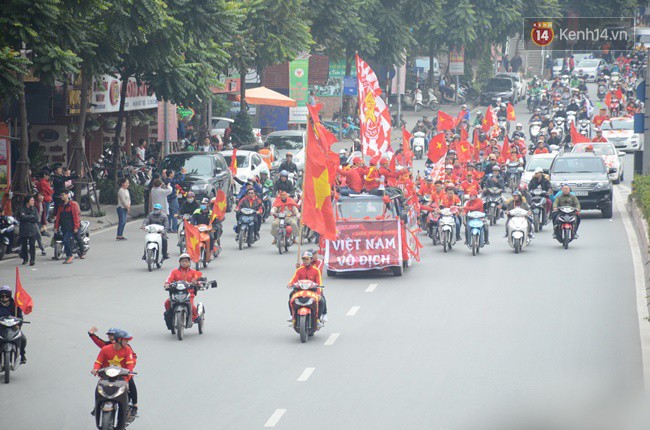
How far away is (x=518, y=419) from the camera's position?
4809 mm

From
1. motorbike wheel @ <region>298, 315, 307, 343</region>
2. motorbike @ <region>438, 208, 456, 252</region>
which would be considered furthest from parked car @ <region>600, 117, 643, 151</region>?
motorbike wheel @ <region>298, 315, 307, 343</region>

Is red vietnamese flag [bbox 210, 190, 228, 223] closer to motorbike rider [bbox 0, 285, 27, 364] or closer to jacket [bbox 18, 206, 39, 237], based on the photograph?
jacket [bbox 18, 206, 39, 237]

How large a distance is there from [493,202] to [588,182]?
271cm

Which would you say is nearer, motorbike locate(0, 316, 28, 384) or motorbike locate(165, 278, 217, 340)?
motorbike locate(0, 316, 28, 384)

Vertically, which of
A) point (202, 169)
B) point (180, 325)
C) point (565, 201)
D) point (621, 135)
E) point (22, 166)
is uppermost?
point (621, 135)

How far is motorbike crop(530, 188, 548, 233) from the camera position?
100 feet

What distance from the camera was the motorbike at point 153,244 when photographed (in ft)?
80.3

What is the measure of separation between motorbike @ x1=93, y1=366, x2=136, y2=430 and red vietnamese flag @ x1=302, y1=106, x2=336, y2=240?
7.51m

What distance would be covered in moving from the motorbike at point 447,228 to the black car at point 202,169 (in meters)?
8.42

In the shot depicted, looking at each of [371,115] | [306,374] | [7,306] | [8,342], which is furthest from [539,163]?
[8,342]

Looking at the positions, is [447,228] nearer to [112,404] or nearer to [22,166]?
[22,166]

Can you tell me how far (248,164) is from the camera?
39.5 meters

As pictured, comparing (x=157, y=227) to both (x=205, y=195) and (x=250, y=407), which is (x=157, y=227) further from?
(x=250, y=407)

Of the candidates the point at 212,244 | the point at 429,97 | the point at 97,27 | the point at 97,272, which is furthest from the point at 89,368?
the point at 429,97
